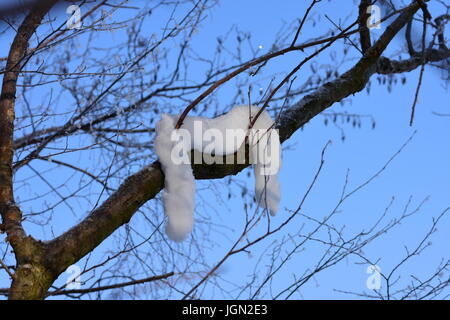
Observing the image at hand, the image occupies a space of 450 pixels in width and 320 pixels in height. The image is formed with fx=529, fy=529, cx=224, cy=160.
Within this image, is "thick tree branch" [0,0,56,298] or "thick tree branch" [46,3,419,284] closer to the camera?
"thick tree branch" [0,0,56,298]

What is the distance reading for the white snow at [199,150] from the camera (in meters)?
2.07

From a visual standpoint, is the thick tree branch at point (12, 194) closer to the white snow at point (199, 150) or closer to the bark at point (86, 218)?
the bark at point (86, 218)

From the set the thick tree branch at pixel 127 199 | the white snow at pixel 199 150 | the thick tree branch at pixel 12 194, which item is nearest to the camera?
the thick tree branch at pixel 12 194

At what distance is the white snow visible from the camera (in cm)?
207

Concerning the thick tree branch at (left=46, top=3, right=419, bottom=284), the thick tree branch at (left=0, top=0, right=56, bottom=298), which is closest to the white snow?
the thick tree branch at (left=46, top=3, right=419, bottom=284)

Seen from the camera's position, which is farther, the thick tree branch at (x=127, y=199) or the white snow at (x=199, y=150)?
the white snow at (x=199, y=150)

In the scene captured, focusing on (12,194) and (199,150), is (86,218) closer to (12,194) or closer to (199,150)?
(12,194)

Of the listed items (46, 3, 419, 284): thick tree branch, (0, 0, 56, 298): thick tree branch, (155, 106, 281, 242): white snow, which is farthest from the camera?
(155, 106, 281, 242): white snow

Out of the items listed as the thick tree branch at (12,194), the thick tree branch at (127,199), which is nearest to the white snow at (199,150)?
the thick tree branch at (127,199)

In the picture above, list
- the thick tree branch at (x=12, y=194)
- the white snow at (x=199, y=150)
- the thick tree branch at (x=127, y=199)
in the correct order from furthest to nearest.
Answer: the white snow at (x=199, y=150)
the thick tree branch at (x=127, y=199)
the thick tree branch at (x=12, y=194)

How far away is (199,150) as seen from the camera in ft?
7.13

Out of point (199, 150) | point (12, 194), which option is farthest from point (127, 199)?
point (12, 194)

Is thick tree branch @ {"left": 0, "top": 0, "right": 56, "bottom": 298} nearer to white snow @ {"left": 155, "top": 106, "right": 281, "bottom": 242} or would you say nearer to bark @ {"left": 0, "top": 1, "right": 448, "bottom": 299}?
bark @ {"left": 0, "top": 1, "right": 448, "bottom": 299}

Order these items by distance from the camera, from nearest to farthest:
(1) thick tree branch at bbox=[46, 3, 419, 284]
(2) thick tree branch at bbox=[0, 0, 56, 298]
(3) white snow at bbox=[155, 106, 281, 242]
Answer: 1. (2) thick tree branch at bbox=[0, 0, 56, 298]
2. (1) thick tree branch at bbox=[46, 3, 419, 284]
3. (3) white snow at bbox=[155, 106, 281, 242]
